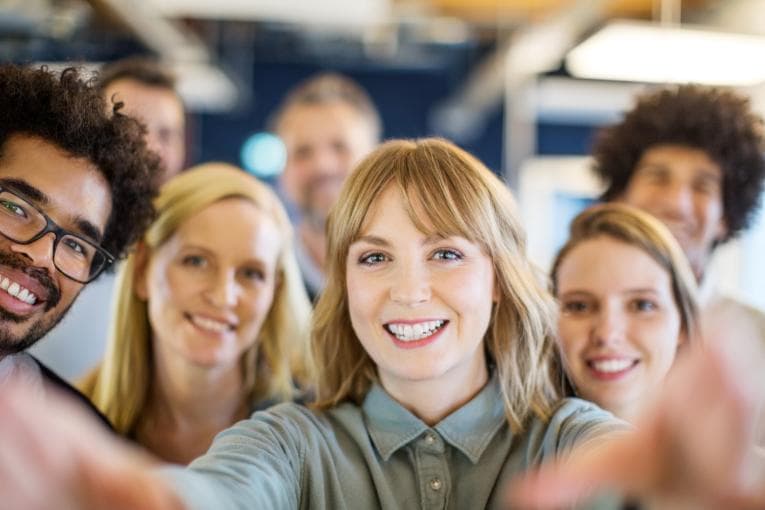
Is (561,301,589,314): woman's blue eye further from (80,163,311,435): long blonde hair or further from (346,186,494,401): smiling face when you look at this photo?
(80,163,311,435): long blonde hair

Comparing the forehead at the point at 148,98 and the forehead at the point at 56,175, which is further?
the forehead at the point at 148,98

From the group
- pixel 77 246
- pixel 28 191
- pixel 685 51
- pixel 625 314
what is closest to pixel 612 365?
pixel 625 314

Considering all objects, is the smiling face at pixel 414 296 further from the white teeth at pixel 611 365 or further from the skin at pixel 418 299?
the white teeth at pixel 611 365

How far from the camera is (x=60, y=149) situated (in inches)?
69.9

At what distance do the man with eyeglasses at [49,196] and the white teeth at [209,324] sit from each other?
0.32 meters

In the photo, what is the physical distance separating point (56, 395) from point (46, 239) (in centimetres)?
35

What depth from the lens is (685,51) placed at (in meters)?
3.04

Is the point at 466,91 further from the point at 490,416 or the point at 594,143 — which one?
the point at 490,416

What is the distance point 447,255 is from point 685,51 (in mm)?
1786

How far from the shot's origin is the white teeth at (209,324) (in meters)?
2.19

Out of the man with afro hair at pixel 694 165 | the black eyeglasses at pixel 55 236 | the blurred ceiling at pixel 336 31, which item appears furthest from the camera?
the blurred ceiling at pixel 336 31

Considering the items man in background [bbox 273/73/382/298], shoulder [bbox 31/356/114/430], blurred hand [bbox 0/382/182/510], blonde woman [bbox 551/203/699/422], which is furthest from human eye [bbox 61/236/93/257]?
man in background [bbox 273/73/382/298]

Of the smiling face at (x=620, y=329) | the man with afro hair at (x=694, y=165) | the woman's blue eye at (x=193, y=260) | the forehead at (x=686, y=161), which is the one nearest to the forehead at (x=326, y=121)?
the man with afro hair at (x=694, y=165)

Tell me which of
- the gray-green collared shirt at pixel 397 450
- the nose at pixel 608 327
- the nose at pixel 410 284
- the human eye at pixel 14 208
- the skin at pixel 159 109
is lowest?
the gray-green collared shirt at pixel 397 450
